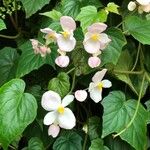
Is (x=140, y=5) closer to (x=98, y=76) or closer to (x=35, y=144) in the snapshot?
(x=98, y=76)

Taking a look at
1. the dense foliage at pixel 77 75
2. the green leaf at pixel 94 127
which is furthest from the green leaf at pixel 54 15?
the green leaf at pixel 94 127

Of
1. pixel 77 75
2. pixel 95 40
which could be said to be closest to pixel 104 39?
pixel 95 40

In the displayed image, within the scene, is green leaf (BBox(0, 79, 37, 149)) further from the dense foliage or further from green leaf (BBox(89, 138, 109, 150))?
green leaf (BBox(89, 138, 109, 150))

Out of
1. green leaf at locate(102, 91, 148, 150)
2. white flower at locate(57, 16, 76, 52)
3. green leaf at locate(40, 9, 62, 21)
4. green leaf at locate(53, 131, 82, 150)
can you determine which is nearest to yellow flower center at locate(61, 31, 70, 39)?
white flower at locate(57, 16, 76, 52)

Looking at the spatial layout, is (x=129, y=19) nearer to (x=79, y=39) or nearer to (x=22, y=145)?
(x=79, y=39)

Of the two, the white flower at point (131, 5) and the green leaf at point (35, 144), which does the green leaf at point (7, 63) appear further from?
the white flower at point (131, 5)

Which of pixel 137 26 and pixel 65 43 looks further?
pixel 137 26

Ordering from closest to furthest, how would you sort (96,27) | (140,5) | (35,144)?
(96,27) → (140,5) → (35,144)

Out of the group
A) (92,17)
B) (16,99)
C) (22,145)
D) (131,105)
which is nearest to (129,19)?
(92,17)

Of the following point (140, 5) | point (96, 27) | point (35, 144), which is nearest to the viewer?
point (96, 27)
